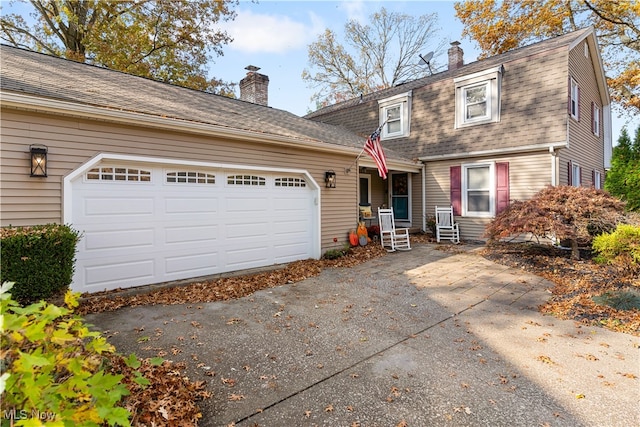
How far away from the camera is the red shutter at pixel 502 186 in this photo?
954 centimetres

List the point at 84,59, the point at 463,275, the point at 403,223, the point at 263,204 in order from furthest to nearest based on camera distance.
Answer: the point at 84,59
the point at 403,223
the point at 263,204
the point at 463,275

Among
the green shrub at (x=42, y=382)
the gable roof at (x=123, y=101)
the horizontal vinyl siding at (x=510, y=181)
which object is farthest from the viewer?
the horizontal vinyl siding at (x=510, y=181)

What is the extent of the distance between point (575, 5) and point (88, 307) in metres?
22.0

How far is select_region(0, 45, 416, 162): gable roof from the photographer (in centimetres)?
452

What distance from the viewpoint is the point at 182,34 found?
15.4m

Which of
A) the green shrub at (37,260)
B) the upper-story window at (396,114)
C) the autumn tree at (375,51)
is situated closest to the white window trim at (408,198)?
the upper-story window at (396,114)

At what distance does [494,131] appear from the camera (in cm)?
984

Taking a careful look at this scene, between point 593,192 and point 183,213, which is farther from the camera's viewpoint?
point 593,192

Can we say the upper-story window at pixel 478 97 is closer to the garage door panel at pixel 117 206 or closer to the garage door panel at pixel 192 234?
the garage door panel at pixel 192 234

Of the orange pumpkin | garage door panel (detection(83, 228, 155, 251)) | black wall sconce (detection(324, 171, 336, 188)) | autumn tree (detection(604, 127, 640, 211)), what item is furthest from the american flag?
autumn tree (detection(604, 127, 640, 211))

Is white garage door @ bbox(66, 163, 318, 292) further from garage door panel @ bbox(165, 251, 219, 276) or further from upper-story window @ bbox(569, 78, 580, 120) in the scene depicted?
upper-story window @ bbox(569, 78, 580, 120)

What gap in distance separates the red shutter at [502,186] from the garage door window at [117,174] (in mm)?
9149

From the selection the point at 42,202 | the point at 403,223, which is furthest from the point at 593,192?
the point at 42,202

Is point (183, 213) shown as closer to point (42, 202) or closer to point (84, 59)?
point (42, 202)
